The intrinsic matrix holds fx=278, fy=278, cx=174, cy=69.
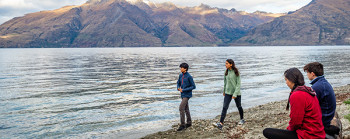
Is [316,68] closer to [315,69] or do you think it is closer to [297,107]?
[315,69]

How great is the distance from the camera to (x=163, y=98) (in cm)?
2486

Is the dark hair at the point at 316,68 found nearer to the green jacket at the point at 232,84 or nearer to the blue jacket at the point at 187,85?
the green jacket at the point at 232,84

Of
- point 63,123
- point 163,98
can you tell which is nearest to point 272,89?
point 163,98

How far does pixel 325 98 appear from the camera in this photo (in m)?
6.51

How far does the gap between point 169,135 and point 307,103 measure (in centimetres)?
815

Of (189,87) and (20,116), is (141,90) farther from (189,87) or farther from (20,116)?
(189,87)

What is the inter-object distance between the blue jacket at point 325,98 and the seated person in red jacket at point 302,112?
62 cm

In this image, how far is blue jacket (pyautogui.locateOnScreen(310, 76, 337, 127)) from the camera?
21.2ft

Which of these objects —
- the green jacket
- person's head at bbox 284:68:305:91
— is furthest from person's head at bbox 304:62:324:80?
the green jacket

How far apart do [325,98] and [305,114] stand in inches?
40.2

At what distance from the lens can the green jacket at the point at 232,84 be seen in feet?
39.9

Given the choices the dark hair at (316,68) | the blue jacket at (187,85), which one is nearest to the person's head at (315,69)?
the dark hair at (316,68)

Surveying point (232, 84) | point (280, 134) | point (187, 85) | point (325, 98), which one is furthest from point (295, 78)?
point (187, 85)

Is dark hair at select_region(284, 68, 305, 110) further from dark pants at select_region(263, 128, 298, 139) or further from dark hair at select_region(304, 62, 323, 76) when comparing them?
dark pants at select_region(263, 128, 298, 139)
